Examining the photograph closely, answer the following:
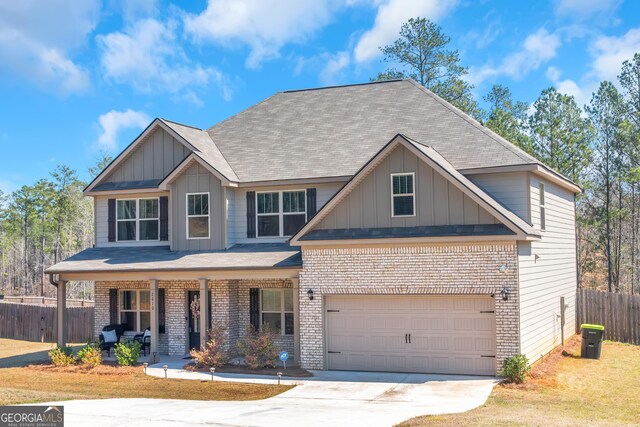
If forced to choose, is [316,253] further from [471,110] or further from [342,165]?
[471,110]

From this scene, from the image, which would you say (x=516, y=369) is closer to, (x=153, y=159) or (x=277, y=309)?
(x=277, y=309)

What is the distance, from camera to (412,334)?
18578mm

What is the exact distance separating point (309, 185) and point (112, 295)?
845 cm

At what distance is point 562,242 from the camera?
24391mm

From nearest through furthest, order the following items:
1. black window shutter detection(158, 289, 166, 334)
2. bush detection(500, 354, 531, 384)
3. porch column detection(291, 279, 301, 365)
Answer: bush detection(500, 354, 531, 384) → porch column detection(291, 279, 301, 365) → black window shutter detection(158, 289, 166, 334)

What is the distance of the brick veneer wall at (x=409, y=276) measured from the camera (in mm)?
17312

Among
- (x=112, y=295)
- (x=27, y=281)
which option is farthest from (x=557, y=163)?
(x=27, y=281)

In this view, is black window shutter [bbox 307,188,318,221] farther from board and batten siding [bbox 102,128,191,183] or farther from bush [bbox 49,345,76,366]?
bush [bbox 49,345,76,366]

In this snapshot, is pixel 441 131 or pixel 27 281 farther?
pixel 27 281

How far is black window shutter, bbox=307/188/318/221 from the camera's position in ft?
72.8

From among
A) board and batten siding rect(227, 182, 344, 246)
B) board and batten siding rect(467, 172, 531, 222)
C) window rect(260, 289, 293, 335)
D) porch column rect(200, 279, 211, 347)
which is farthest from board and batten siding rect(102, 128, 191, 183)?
board and batten siding rect(467, 172, 531, 222)

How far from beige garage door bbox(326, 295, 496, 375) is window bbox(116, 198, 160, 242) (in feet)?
26.9

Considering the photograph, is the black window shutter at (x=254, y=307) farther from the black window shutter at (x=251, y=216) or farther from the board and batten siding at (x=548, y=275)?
the board and batten siding at (x=548, y=275)

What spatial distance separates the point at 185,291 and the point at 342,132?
7921 mm
